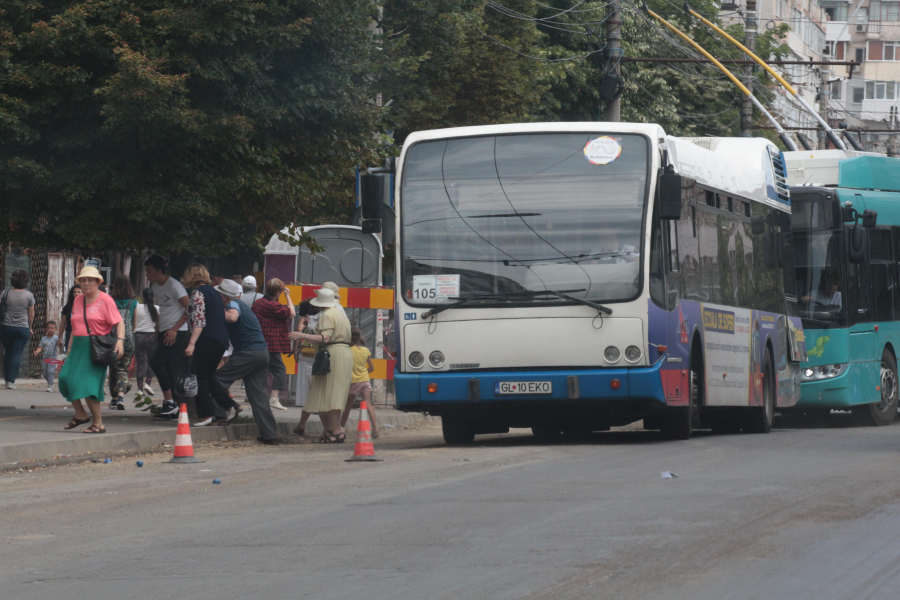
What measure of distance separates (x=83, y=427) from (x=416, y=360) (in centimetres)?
385

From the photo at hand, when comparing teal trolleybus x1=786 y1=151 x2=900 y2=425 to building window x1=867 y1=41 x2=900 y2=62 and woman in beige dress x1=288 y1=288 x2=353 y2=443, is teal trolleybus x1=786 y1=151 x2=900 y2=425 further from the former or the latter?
building window x1=867 y1=41 x2=900 y2=62

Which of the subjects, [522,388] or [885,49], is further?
[885,49]

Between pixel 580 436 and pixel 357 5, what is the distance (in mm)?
5770

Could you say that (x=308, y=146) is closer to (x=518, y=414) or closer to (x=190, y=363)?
(x=190, y=363)

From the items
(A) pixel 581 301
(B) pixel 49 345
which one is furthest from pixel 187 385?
(B) pixel 49 345

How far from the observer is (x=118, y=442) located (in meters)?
14.3

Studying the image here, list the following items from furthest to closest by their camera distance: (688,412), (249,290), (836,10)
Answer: (836,10) < (249,290) < (688,412)

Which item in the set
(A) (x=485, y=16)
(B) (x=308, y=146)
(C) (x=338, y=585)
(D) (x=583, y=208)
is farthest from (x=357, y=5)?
(A) (x=485, y=16)

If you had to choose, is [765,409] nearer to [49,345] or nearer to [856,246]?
[856,246]

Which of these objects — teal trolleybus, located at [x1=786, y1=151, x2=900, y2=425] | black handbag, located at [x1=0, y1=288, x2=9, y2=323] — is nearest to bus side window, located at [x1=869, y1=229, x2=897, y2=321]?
teal trolleybus, located at [x1=786, y1=151, x2=900, y2=425]

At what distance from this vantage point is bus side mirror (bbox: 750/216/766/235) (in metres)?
17.8

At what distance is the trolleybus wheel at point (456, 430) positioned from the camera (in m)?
15.3

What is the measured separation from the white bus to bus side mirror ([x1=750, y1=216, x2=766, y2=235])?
3259 millimetres

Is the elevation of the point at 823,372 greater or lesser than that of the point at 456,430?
greater
